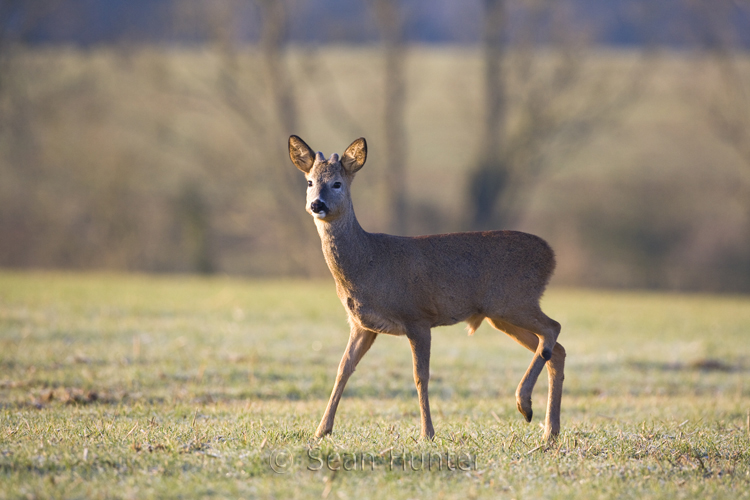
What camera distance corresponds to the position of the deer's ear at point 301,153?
248 inches

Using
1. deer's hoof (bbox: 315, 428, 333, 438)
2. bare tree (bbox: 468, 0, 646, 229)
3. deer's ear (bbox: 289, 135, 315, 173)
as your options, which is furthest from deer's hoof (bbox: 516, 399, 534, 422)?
bare tree (bbox: 468, 0, 646, 229)

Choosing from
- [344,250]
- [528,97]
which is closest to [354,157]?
[344,250]

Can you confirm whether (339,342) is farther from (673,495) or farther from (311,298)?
(673,495)

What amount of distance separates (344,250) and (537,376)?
1806 millimetres

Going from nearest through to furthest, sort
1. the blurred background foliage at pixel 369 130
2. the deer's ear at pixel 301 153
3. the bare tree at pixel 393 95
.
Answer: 1. the deer's ear at pixel 301 153
2. the blurred background foliage at pixel 369 130
3. the bare tree at pixel 393 95

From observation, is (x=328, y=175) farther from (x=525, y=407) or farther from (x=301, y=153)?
(x=525, y=407)

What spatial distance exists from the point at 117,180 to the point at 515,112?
15.5 metres

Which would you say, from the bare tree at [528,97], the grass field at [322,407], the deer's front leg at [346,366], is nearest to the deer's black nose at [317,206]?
the deer's front leg at [346,366]

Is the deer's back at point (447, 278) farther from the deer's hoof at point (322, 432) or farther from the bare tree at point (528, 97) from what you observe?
the bare tree at point (528, 97)

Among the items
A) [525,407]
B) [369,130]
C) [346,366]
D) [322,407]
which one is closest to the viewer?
[525,407]

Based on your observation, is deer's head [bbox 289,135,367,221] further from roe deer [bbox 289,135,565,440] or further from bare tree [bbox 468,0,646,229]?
bare tree [bbox 468,0,646,229]

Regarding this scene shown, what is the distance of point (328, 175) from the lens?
609 centimetres

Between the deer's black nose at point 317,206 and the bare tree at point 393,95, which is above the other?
the bare tree at point 393,95

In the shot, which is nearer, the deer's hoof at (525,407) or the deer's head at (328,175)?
the deer's head at (328,175)
